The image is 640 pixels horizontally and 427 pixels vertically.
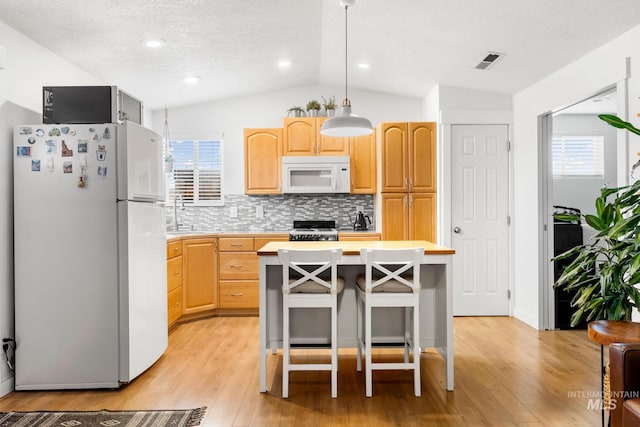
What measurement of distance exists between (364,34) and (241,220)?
270 centimetres

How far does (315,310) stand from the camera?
321cm

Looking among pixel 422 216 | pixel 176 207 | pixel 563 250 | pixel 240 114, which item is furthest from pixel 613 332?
pixel 176 207

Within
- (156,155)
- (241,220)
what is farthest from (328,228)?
(156,155)

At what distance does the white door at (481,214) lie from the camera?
480 centimetres

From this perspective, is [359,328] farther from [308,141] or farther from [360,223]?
[308,141]

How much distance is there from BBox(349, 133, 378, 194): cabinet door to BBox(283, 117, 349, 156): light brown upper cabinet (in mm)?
125

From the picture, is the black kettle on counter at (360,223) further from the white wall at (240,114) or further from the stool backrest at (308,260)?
the stool backrest at (308,260)

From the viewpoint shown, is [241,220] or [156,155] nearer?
[156,155]

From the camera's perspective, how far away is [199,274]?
482cm

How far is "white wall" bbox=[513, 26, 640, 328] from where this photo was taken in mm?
3314

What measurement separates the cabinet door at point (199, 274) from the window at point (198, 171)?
884 mm

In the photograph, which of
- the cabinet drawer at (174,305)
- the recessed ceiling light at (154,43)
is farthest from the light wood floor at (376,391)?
the recessed ceiling light at (154,43)

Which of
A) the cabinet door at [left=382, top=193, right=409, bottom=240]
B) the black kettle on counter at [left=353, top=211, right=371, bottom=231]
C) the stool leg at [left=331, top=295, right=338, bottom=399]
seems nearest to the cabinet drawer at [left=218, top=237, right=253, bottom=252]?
the black kettle on counter at [left=353, top=211, right=371, bottom=231]

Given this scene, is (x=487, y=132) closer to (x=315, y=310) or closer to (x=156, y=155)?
(x=315, y=310)
